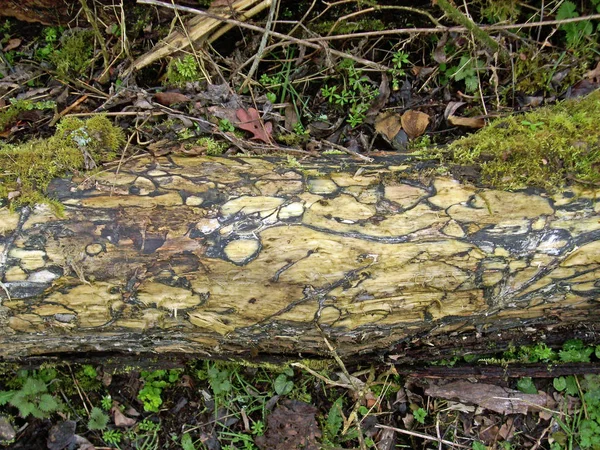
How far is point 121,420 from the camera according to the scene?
9.93 ft

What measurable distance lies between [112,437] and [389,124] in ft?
8.17

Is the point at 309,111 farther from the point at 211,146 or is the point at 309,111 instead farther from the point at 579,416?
the point at 579,416

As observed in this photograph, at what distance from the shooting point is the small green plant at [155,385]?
3021 mm

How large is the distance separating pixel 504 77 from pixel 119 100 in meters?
2.19

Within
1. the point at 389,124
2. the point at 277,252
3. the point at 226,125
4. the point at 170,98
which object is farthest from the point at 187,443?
the point at 389,124

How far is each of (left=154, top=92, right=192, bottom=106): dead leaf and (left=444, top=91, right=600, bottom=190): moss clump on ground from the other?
140cm

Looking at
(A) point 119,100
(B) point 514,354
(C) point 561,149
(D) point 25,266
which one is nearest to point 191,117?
(A) point 119,100

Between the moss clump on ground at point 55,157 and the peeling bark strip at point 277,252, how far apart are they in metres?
0.08

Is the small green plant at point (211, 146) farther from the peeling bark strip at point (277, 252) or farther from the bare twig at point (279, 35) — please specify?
the bare twig at point (279, 35)

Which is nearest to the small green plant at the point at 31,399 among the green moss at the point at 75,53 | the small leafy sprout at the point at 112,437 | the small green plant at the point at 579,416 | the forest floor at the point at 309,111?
the forest floor at the point at 309,111

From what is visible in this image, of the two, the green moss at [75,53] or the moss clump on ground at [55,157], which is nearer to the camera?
the moss clump on ground at [55,157]

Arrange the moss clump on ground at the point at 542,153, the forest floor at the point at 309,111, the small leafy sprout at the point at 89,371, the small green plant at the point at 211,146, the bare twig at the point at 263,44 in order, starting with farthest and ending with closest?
the small leafy sprout at the point at 89,371 < the forest floor at the point at 309,111 < the bare twig at the point at 263,44 < the small green plant at the point at 211,146 < the moss clump on ground at the point at 542,153

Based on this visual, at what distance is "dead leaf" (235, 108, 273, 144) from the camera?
2697mm

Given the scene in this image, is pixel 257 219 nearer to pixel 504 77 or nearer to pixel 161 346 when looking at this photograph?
pixel 161 346
